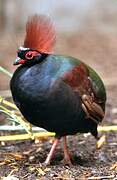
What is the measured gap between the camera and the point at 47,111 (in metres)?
3.85

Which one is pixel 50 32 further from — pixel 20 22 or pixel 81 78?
pixel 20 22

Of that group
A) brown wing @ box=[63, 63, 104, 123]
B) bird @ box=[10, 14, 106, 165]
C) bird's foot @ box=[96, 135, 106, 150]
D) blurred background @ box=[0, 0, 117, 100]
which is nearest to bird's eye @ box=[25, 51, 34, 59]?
bird @ box=[10, 14, 106, 165]

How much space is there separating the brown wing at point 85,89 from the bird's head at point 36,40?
207 millimetres

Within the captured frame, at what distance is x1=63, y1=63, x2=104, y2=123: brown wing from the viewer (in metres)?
3.95

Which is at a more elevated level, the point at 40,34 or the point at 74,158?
the point at 40,34

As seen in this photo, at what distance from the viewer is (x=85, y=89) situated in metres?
4.08

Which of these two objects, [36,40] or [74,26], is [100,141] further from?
[74,26]

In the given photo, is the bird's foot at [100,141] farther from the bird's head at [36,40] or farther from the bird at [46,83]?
the bird's head at [36,40]

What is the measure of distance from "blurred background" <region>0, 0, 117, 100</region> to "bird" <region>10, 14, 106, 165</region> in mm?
4405

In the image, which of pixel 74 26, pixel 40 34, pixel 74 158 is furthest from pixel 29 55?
pixel 74 26

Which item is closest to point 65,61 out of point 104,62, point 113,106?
point 113,106

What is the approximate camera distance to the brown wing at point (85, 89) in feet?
13.0

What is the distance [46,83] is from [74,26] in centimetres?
707

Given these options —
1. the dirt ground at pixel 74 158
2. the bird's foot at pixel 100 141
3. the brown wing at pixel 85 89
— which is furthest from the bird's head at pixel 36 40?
the bird's foot at pixel 100 141
